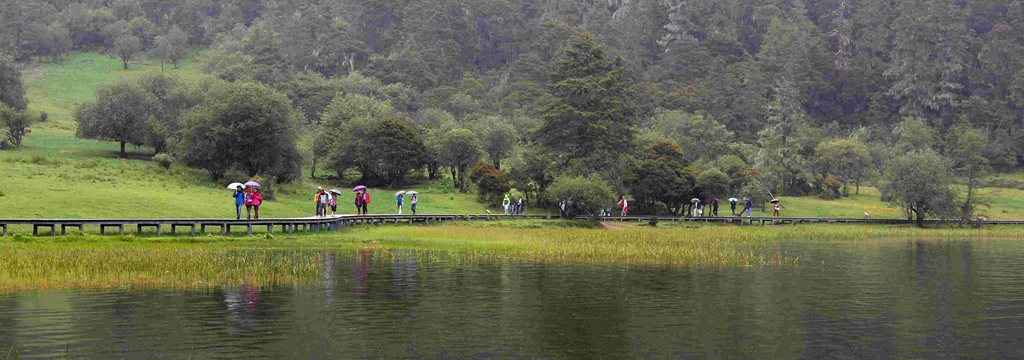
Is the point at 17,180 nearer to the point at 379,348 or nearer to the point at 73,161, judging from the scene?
the point at 73,161

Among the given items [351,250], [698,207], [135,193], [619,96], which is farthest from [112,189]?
[698,207]

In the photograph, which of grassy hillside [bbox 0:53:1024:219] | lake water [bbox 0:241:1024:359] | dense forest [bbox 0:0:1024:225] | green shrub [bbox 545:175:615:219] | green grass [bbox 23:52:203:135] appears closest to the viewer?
lake water [bbox 0:241:1024:359]

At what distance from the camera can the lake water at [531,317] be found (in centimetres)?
2080

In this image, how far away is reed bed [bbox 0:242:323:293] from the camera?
29547mm

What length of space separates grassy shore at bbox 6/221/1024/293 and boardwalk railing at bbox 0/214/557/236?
1271mm

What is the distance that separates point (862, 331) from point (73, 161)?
227 feet

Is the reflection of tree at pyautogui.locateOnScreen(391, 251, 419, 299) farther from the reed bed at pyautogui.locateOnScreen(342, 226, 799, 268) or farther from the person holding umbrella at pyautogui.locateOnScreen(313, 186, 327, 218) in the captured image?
the person holding umbrella at pyautogui.locateOnScreen(313, 186, 327, 218)

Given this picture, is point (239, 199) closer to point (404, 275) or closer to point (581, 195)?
point (404, 275)

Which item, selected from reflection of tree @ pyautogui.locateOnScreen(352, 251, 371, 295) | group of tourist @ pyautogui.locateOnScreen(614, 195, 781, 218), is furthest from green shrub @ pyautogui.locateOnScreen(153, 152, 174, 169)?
reflection of tree @ pyautogui.locateOnScreen(352, 251, 371, 295)

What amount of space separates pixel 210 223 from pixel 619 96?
4927 cm

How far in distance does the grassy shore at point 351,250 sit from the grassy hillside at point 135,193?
1022cm

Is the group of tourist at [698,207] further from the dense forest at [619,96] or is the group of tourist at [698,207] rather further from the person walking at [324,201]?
the person walking at [324,201]

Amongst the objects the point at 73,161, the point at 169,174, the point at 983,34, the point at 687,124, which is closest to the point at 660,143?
the point at 687,124

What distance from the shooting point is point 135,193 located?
6059 cm
